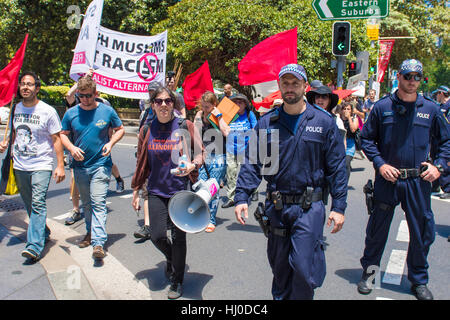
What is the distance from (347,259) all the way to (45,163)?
330cm

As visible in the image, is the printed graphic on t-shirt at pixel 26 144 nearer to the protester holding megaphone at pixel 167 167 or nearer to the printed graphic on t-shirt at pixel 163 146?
the protester holding megaphone at pixel 167 167

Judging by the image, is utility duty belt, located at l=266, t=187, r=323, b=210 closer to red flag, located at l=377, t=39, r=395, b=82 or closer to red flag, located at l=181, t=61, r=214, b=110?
red flag, located at l=181, t=61, r=214, b=110

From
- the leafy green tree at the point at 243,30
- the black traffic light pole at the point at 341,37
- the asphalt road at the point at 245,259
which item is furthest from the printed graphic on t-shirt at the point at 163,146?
the leafy green tree at the point at 243,30

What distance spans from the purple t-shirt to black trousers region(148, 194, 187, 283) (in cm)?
9

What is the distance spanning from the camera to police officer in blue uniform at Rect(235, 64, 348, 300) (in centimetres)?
307

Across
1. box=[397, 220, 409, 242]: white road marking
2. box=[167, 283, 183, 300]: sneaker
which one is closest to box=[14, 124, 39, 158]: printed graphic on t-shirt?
box=[167, 283, 183, 300]: sneaker

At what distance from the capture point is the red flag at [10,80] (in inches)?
202

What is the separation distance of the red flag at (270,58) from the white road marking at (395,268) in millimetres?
2932

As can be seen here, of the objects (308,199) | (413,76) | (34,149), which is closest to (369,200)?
(413,76)

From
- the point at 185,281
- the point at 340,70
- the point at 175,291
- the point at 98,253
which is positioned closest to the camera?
the point at 175,291

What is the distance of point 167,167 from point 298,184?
1351mm

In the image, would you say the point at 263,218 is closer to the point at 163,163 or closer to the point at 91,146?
the point at 163,163

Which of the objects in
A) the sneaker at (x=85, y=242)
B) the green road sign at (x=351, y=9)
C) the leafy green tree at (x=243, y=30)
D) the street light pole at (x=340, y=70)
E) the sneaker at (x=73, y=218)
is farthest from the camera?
the leafy green tree at (x=243, y=30)

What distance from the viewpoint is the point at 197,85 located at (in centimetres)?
709
